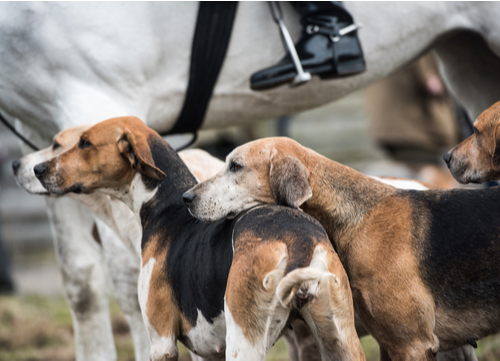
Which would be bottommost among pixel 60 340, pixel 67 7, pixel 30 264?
pixel 30 264

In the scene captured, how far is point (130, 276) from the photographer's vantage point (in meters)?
3.68

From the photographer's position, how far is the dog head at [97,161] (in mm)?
3010

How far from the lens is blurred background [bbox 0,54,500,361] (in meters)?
5.68

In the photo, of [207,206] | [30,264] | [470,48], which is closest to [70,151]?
[207,206]

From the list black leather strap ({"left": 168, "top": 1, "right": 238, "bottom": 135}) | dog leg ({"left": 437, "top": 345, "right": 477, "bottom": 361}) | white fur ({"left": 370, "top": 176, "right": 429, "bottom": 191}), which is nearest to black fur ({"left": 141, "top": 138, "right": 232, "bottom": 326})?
black leather strap ({"left": 168, "top": 1, "right": 238, "bottom": 135})

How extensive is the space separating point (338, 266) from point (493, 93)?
2.54 m

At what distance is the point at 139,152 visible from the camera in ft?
9.63

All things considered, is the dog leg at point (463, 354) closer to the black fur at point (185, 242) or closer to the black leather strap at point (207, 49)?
the black fur at point (185, 242)

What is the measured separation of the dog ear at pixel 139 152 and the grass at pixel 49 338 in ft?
8.11

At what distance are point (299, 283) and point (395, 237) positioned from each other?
64 cm

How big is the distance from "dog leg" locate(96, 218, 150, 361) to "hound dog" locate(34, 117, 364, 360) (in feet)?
1.73

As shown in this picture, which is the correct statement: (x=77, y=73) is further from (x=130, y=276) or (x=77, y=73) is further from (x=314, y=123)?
(x=314, y=123)

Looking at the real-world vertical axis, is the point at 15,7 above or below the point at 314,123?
above

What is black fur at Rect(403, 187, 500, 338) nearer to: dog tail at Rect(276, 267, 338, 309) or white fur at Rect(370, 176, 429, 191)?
dog tail at Rect(276, 267, 338, 309)
